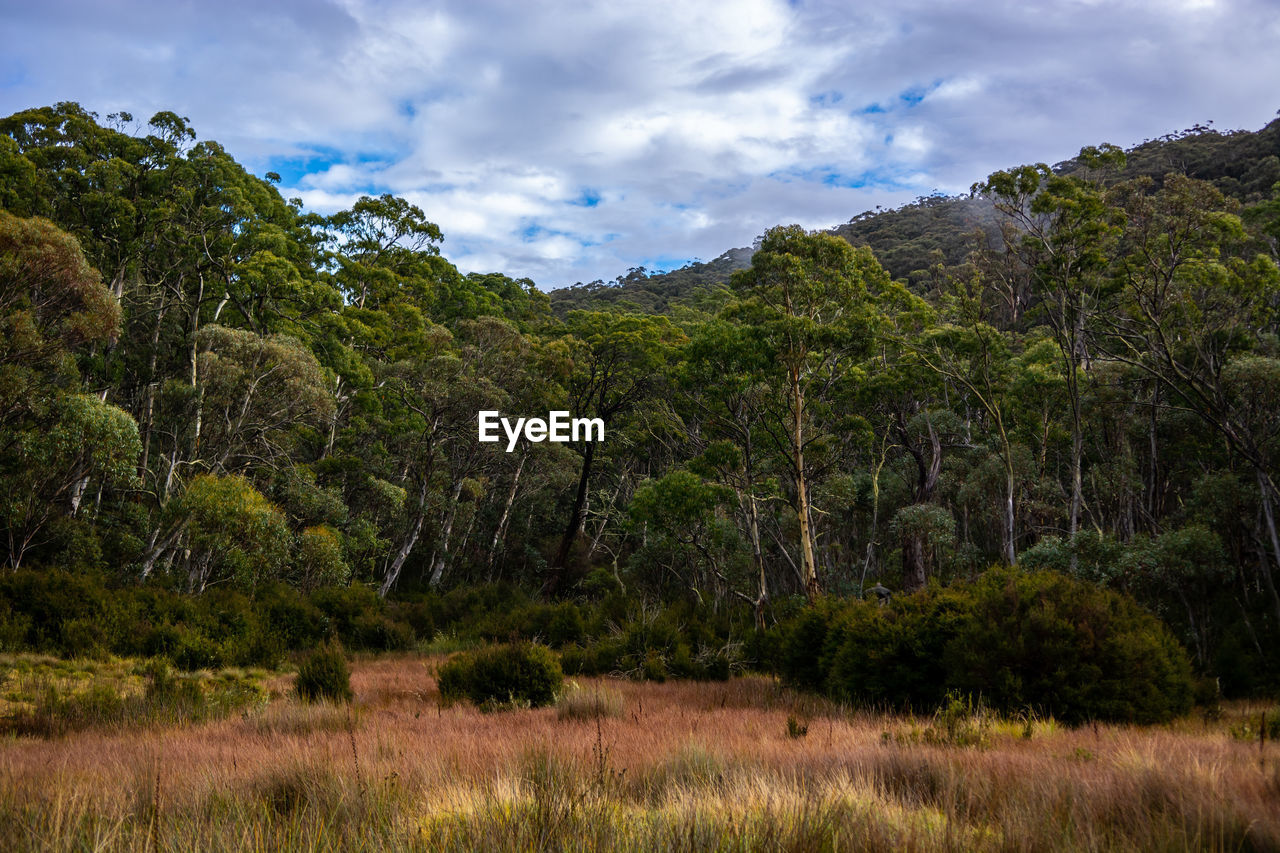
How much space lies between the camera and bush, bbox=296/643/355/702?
40.0 feet

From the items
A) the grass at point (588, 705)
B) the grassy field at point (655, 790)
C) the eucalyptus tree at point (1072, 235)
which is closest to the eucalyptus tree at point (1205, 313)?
the eucalyptus tree at point (1072, 235)

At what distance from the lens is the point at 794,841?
3.13m

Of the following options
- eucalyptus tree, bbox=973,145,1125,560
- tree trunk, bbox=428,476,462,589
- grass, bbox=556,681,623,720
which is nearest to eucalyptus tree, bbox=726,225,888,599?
eucalyptus tree, bbox=973,145,1125,560

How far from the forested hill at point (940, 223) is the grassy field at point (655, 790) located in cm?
3204

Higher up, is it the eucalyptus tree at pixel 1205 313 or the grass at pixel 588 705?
the eucalyptus tree at pixel 1205 313

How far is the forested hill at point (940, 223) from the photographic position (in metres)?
55.6

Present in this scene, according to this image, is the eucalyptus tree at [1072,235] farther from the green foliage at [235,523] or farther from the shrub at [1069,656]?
the green foliage at [235,523]

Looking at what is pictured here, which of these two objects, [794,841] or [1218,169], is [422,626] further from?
[1218,169]

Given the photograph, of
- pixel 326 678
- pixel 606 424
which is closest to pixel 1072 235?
pixel 606 424

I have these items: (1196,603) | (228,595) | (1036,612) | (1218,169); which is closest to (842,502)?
(1196,603)

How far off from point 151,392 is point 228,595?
8627 millimetres

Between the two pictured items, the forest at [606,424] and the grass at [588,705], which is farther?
the forest at [606,424]

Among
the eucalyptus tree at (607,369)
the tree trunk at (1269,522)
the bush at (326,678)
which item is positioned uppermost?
the eucalyptus tree at (607,369)

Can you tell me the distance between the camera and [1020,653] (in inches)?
364
